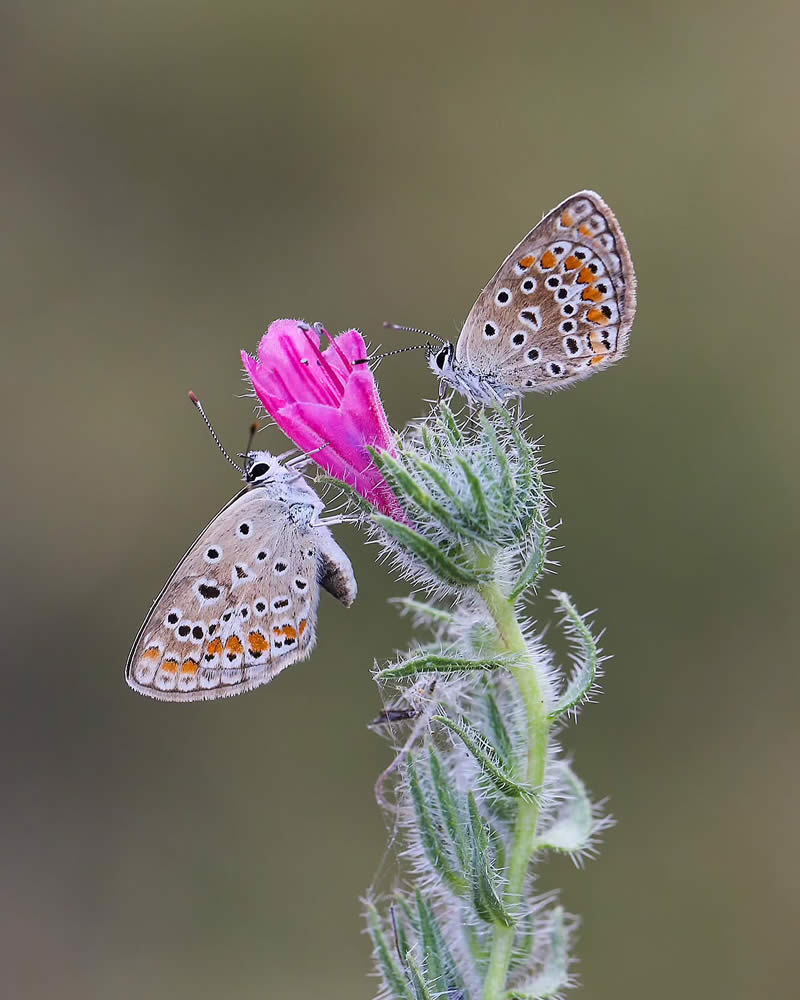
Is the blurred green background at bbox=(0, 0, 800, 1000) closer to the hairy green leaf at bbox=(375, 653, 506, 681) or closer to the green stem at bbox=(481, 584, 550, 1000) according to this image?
the green stem at bbox=(481, 584, 550, 1000)

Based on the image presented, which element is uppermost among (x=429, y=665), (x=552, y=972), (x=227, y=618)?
(x=227, y=618)

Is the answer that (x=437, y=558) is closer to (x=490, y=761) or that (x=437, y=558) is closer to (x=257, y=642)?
(x=490, y=761)

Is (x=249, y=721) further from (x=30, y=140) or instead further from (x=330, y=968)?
(x=30, y=140)

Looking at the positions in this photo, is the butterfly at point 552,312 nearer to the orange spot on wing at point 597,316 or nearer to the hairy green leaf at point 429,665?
the orange spot on wing at point 597,316

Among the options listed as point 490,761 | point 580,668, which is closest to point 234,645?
point 490,761

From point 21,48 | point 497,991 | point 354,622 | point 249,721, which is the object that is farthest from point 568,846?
point 21,48

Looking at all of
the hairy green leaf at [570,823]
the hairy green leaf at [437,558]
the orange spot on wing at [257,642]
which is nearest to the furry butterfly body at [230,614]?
the orange spot on wing at [257,642]

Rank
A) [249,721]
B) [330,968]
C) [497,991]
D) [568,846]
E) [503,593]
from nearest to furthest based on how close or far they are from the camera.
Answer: [497,991] < [568,846] < [503,593] < [330,968] < [249,721]
